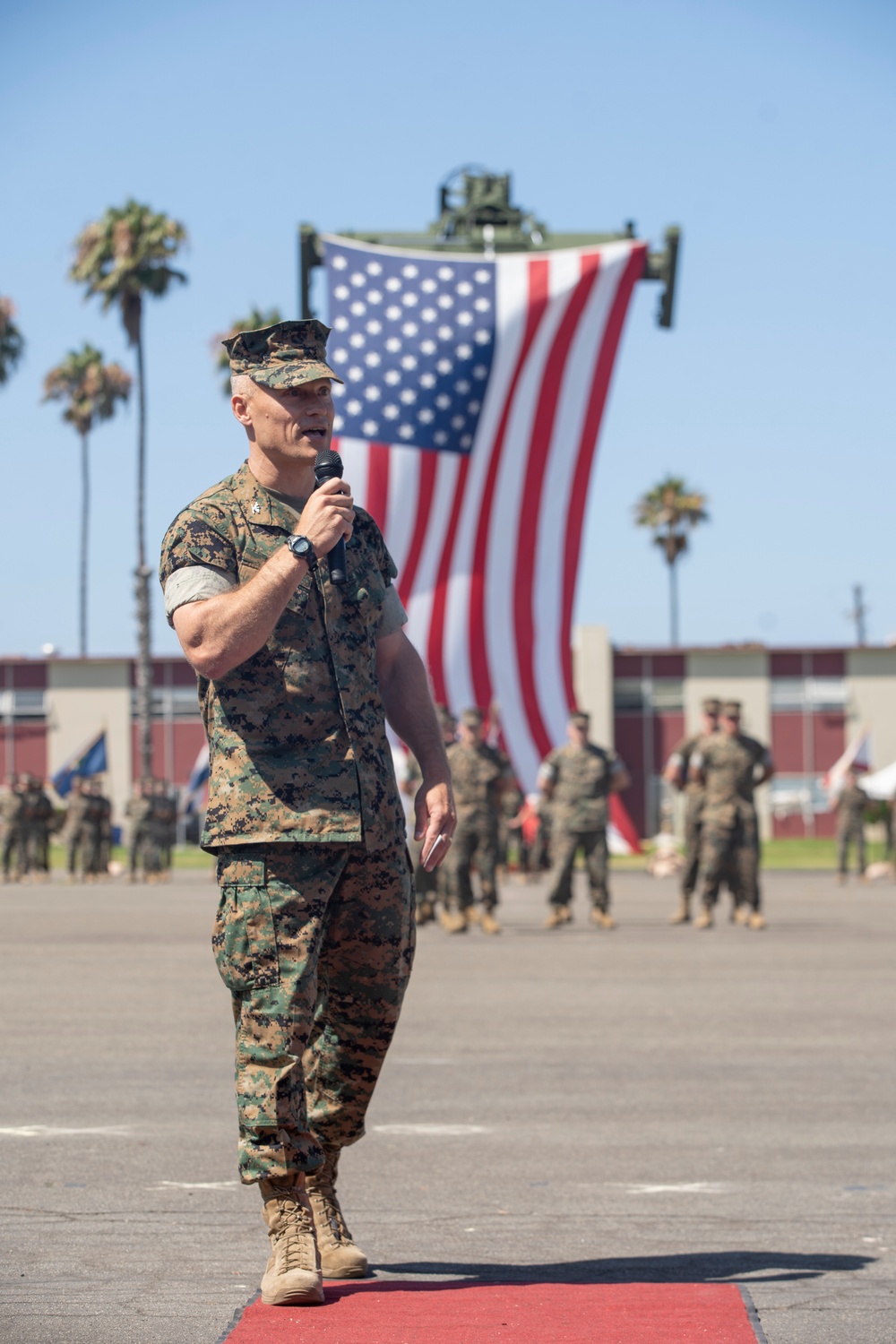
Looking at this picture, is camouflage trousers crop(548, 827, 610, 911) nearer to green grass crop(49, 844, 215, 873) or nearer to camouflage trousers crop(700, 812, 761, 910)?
camouflage trousers crop(700, 812, 761, 910)

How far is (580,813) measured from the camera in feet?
60.6

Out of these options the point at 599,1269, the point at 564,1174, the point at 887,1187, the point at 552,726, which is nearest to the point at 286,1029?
the point at 599,1269

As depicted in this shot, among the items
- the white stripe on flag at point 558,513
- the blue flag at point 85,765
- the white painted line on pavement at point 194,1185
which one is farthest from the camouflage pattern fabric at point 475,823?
the blue flag at point 85,765

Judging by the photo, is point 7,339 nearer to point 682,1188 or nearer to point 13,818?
point 13,818

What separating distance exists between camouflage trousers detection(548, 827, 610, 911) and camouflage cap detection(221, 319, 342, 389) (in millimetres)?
14142

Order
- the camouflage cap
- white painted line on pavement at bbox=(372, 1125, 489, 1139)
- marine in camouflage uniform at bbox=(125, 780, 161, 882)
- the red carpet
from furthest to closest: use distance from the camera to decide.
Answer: marine in camouflage uniform at bbox=(125, 780, 161, 882) → white painted line on pavement at bbox=(372, 1125, 489, 1139) → the camouflage cap → the red carpet

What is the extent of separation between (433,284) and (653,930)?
8.28 m

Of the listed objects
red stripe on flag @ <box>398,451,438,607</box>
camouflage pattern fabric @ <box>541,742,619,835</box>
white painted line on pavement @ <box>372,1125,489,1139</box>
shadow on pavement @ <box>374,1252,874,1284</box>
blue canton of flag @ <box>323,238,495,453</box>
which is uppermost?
blue canton of flag @ <box>323,238,495,453</box>

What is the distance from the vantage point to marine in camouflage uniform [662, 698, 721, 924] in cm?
1852

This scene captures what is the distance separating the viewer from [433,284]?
2194 centimetres

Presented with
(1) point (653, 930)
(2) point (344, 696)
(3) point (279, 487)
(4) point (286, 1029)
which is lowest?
(1) point (653, 930)

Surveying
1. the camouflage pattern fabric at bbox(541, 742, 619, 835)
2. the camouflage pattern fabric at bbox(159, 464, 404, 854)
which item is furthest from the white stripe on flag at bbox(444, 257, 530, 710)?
the camouflage pattern fabric at bbox(159, 464, 404, 854)

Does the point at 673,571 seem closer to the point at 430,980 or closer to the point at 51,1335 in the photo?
the point at 430,980

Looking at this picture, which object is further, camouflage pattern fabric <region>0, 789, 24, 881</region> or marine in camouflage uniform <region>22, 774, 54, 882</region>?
marine in camouflage uniform <region>22, 774, 54, 882</region>
